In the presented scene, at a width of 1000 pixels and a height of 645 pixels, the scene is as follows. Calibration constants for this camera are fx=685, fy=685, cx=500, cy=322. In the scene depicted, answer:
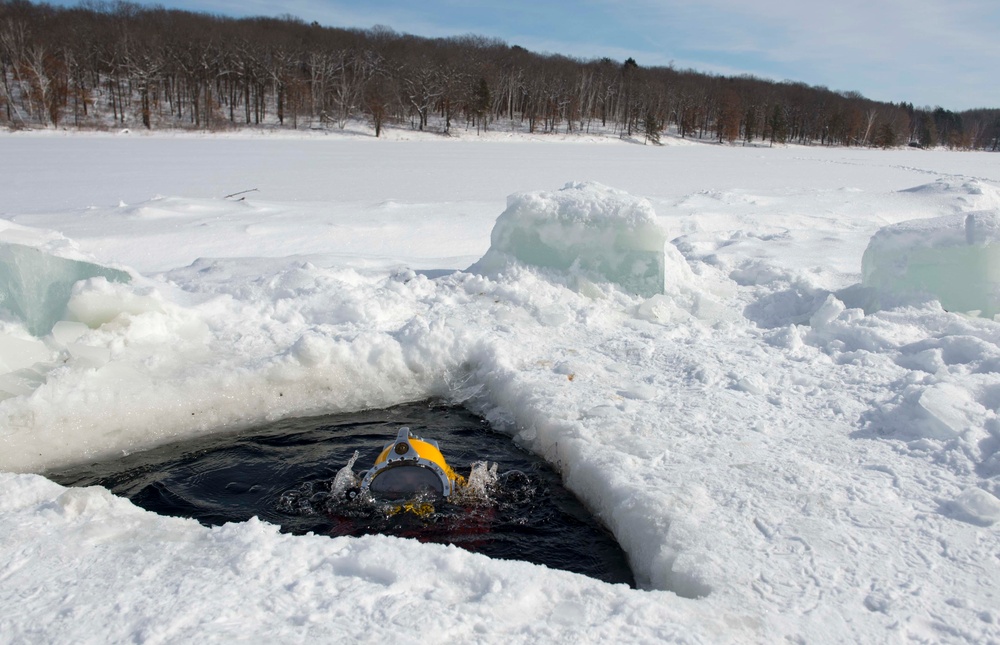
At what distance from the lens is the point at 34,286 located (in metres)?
4.57

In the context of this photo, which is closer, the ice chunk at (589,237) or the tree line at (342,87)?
the ice chunk at (589,237)

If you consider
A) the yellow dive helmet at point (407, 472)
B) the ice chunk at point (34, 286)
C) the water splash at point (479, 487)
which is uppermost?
the ice chunk at point (34, 286)

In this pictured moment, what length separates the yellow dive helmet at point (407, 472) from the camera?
335cm

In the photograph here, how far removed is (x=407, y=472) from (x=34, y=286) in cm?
306

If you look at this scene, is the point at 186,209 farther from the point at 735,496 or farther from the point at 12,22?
the point at 12,22

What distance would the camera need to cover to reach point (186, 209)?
9.82 meters

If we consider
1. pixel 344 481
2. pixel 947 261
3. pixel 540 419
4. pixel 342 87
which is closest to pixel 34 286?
pixel 344 481

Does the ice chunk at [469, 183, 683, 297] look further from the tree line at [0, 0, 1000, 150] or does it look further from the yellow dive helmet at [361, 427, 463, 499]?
the tree line at [0, 0, 1000, 150]

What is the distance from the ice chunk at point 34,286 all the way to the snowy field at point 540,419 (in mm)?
19

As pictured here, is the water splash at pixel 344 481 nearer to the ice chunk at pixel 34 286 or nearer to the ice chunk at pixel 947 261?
the ice chunk at pixel 34 286

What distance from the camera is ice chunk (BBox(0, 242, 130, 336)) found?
4504mm

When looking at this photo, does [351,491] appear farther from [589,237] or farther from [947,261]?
[947,261]

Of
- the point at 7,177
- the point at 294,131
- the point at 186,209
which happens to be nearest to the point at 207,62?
the point at 294,131

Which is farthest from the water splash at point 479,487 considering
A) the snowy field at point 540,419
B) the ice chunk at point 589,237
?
the ice chunk at point 589,237
